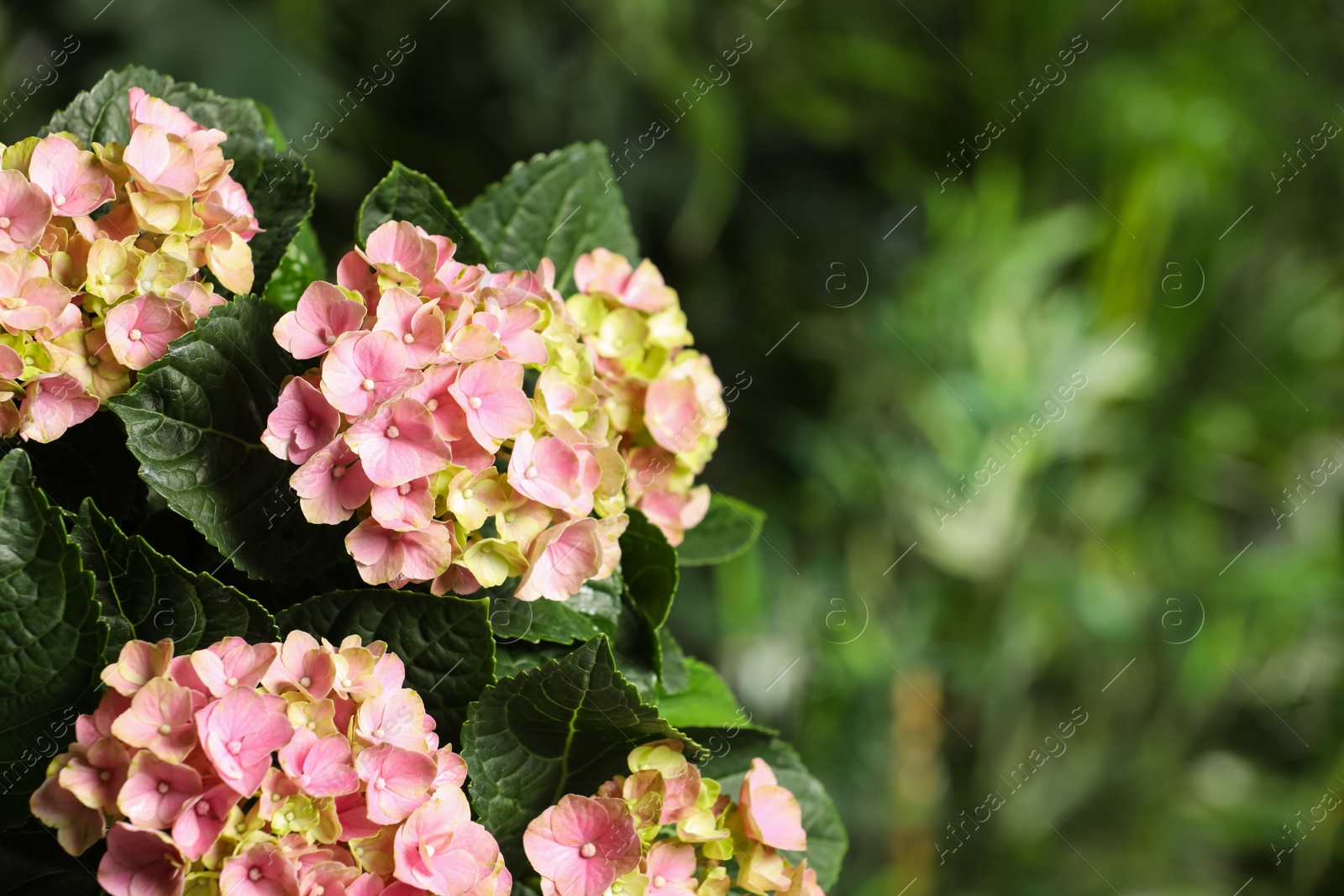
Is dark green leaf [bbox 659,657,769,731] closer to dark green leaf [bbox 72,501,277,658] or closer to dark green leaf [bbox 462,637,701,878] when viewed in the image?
dark green leaf [bbox 462,637,701,878]

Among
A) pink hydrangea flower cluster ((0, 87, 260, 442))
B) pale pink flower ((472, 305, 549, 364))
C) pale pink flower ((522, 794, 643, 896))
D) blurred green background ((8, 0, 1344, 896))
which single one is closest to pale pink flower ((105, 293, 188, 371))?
pink hydrangea flower cluster ((0, 87, 260, 442))

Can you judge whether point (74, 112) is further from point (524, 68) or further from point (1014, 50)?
point (1014, 50)

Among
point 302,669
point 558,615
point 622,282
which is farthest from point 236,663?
point 622,282

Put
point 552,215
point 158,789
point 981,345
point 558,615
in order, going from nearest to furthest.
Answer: point 158,789 < point 558,615 < point 552,215 < point 981,345

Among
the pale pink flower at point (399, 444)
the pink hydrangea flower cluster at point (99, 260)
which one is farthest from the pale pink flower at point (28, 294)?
the pale pink flower at point (399, 444)

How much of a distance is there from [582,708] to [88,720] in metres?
0.15

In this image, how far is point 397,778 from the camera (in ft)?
1.05

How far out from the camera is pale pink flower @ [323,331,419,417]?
0.33 m

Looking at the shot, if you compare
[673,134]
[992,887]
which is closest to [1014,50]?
[673,134]

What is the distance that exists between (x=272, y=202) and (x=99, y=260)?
100 millimetres

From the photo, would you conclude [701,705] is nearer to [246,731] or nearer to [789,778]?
[789,778]

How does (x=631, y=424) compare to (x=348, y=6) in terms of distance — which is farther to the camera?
(x=348, y=6)

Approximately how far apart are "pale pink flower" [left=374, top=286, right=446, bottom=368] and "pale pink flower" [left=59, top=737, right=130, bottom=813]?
5.7 inches

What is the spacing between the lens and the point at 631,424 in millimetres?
436
